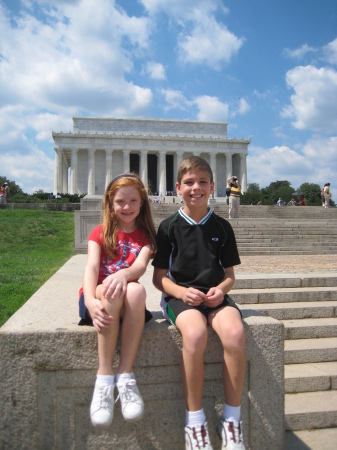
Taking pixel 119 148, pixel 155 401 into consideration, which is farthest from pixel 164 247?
pixel 119 148

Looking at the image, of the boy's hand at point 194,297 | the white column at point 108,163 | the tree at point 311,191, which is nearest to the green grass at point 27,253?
the boy's hand at point 194,297

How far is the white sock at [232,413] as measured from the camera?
246 cm

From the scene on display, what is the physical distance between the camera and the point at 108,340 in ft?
8.05

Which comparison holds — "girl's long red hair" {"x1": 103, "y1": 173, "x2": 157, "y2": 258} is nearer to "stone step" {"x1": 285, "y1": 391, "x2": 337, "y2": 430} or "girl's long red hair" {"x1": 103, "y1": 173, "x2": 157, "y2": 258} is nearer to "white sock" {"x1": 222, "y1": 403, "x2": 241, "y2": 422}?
"white sock" {"x1": 222, "y1": 403, "x2": 241, "y2": 422}

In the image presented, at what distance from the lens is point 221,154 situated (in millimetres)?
64562

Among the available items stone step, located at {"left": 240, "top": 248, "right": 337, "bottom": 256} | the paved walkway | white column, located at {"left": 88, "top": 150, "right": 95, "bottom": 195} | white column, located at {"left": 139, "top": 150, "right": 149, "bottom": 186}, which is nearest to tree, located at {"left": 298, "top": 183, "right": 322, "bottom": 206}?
white column, located at {"left": 139, "top": 150, "right": 149, "bottom": 186}

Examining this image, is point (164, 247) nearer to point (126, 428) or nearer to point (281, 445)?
point (126, 428)

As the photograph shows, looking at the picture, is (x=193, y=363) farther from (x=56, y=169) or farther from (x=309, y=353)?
(x=56, y=169)

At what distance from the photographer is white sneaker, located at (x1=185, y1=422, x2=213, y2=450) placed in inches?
92.7

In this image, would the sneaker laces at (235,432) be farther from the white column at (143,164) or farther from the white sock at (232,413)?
the white column at (143,164)

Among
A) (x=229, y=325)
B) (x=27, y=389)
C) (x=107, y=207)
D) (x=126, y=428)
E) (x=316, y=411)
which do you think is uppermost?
(x=107, y=207)

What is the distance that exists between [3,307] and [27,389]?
3.53 metres

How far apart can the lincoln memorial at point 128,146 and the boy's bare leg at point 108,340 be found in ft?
191

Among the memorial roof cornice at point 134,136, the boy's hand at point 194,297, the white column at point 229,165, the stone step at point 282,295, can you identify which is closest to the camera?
the boy's hand at point 194,297
